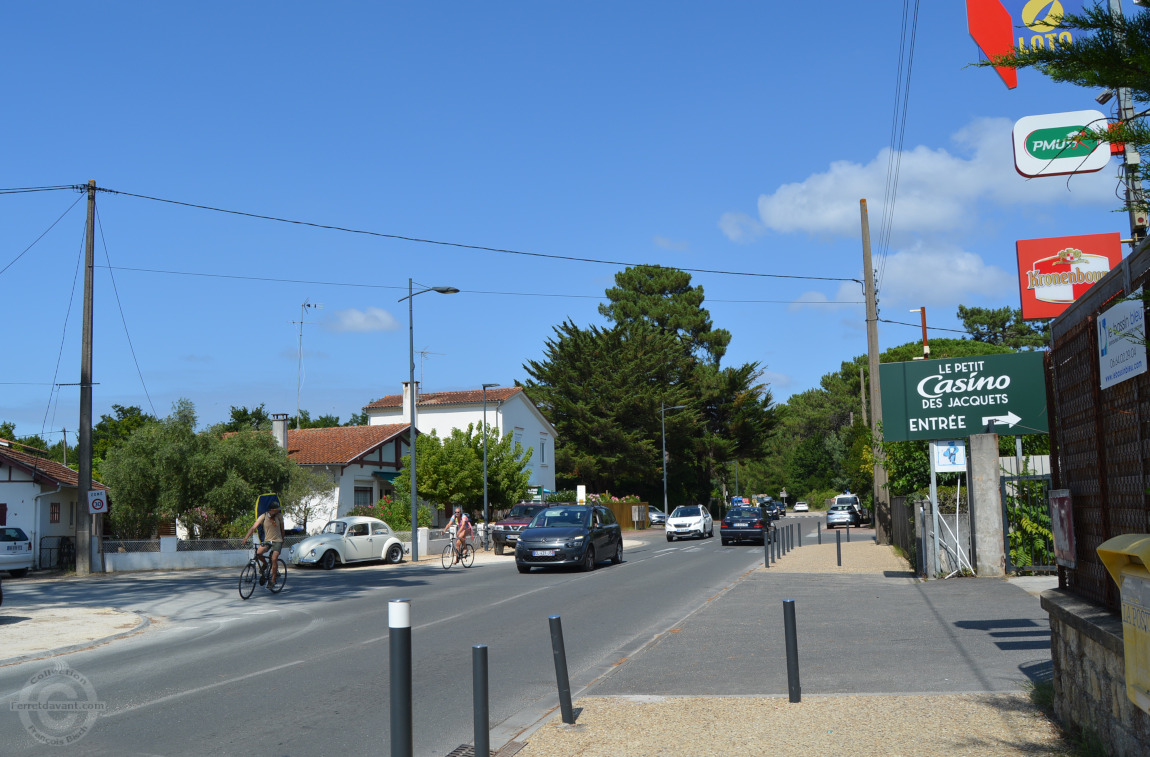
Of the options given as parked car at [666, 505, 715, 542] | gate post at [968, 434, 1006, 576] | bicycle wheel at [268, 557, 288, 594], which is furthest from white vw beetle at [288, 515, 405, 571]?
gate post at [968, 434, 1006, 576]

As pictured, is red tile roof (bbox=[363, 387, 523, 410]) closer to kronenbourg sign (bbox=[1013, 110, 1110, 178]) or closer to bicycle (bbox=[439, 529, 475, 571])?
bicycle (bbox=[439, 529, 475, 571])

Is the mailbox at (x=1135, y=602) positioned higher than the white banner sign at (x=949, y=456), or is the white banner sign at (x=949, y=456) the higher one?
the white banner sign at (x=949, y=456)

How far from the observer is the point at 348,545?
26.5 meters

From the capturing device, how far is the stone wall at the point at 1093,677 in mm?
4695

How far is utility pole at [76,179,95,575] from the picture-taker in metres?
25.4

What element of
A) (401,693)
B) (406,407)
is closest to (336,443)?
(406,407)

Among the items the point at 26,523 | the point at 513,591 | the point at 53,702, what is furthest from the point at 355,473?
the point at 53,702

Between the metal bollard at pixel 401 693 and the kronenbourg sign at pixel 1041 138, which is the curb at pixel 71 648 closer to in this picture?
the metal bollard at pixel 401 693

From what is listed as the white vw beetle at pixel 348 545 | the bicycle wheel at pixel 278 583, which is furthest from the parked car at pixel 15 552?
the bicycle wheel at pixel 278 583

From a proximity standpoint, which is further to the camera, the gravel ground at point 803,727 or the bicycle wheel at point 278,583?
the bicycle wheel at point 278,583

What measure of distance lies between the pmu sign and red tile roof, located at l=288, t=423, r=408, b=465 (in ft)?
104

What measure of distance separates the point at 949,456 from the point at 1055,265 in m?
4.94

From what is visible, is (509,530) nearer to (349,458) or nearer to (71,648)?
(349,458)

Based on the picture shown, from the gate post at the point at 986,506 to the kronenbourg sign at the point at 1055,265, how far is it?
4.42 meters
